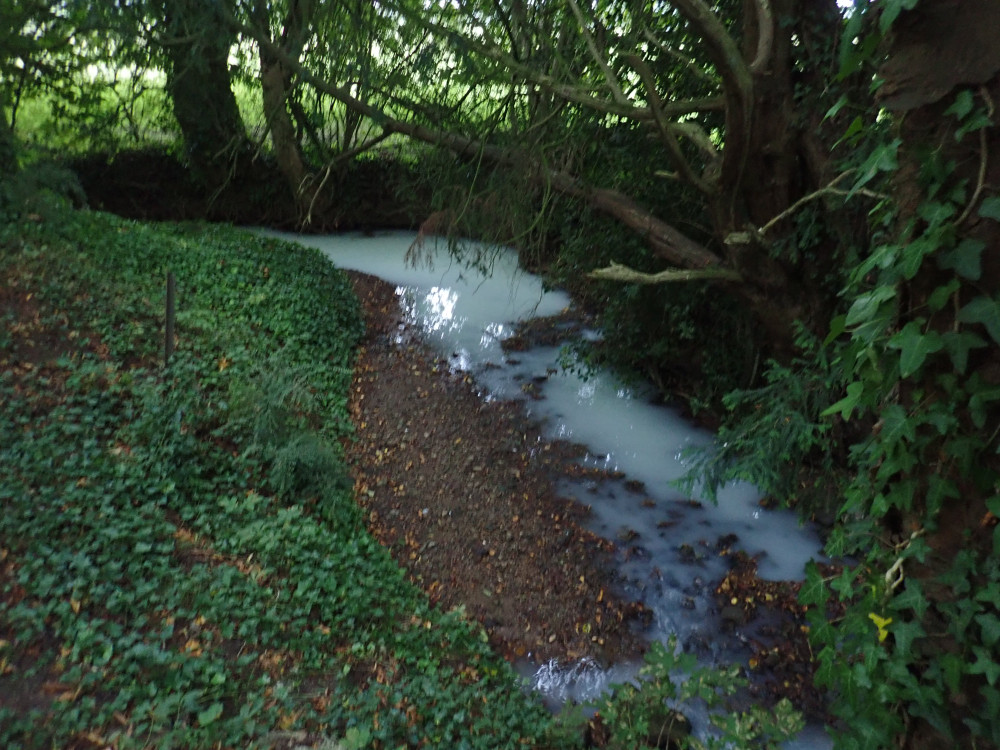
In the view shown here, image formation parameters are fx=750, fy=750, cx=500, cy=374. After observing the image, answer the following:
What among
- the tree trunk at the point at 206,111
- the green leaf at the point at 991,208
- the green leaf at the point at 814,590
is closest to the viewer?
the green leaf at the point at 991,208

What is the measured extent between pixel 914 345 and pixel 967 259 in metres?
0.27

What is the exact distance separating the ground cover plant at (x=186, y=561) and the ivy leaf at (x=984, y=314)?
11.5ft

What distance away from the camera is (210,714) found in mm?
3830

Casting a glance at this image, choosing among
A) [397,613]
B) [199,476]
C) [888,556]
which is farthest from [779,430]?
[199,476]

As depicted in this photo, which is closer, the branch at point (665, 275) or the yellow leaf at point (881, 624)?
the yellow leaf at point (881, 624)

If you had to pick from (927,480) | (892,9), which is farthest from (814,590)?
(892,9)

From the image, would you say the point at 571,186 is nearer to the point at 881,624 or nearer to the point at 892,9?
the point at 892,9

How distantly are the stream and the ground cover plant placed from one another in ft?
3.99

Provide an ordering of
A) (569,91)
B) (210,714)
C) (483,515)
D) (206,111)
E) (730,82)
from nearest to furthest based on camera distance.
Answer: (210,714) → (730,82) → (569,91) → (483,515) → (206,111)

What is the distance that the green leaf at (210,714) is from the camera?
12.4 feet

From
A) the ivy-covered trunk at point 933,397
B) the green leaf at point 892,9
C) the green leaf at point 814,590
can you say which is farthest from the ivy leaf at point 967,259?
the green leaf at point 814,590

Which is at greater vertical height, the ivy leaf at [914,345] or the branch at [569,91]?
the branch at [569,91]

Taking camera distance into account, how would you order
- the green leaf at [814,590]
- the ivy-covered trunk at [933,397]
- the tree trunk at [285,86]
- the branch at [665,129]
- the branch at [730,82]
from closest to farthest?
the ivy-covered trunk at [933,397] < the green leaf at [814,590] < the branch at [730,82] < the branch at [665,129] < the tree trunk at [285,86]

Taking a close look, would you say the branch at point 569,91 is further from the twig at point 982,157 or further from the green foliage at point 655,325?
the twig at point 982,157
